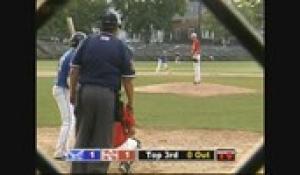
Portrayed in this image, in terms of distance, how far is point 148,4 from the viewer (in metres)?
25.0

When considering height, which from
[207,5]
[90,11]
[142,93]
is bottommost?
[142,93]

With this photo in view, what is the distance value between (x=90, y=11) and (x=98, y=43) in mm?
20779

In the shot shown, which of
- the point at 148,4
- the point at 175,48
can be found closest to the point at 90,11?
the point at 148,4

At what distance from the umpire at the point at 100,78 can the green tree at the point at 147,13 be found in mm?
19828

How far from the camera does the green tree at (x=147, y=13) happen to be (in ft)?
77.5

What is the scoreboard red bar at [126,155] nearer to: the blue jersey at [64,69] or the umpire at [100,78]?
the umpire at [100,78]

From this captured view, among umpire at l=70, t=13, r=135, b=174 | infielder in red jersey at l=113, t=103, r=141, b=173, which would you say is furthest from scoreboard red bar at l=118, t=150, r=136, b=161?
infielder in red jersey at l=113, t=103, r=141, b=173

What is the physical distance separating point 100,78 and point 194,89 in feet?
35.0

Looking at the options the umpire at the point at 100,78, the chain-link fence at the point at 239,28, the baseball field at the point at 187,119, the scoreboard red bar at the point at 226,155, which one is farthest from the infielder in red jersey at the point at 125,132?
the chain-link fence at the point at 239,28

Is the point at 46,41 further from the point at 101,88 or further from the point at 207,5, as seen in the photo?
the point at 207,5

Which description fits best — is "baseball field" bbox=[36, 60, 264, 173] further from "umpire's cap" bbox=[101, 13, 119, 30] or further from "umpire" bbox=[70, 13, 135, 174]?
"umpire's cap" bbox=[101, 13, 119, 30]

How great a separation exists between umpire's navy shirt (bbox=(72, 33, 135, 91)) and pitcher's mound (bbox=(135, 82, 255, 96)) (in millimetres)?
9607

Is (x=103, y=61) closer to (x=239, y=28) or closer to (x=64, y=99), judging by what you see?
(x=64, y=99)

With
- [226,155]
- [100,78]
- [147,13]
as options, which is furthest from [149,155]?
[147,13]
